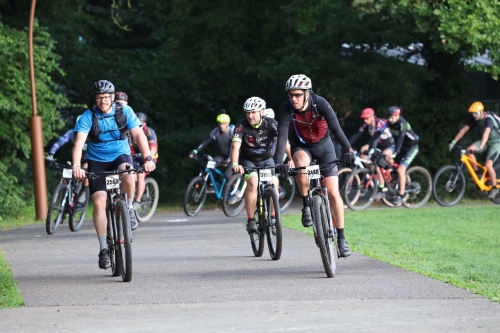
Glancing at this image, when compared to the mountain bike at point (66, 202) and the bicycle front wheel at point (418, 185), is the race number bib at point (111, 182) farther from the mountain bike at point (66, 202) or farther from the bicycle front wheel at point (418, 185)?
the bicycle front wheel at point (418, 185)

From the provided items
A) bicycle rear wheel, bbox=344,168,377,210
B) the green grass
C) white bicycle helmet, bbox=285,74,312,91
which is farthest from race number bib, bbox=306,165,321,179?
bicycle rear wheel, bbox=344,168,377,210

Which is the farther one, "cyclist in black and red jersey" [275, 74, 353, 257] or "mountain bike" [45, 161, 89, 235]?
"mountain bike" [45, 161, 89, 235]

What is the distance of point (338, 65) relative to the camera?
24516 millimetres

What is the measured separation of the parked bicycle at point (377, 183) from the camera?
21516 mm

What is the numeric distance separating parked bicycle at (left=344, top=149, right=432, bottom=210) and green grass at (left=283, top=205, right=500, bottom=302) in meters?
0.37

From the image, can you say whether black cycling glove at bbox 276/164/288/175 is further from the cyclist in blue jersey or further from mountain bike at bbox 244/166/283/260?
the cyclist in blue jersey


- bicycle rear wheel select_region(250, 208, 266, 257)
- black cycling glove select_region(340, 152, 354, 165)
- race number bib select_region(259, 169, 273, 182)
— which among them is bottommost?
bicycle rear wheel select_region(250, 208, 266, 257)

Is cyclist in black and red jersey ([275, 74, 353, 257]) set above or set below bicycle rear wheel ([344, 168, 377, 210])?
above

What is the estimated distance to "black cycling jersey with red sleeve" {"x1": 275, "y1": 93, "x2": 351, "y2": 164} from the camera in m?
11.2

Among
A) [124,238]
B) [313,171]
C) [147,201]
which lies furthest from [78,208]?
[313,171]

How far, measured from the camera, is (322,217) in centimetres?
1093

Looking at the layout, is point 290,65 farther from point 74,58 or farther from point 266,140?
point 266,140

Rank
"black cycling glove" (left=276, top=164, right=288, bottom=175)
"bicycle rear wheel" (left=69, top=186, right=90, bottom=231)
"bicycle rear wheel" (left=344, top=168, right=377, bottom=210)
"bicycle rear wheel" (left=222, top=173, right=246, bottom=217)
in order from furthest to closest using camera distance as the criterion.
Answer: "bicycle rear wheel" (left=344, top=168, right=377, bottom=210) < "bicycle rear wheel" (left=222, top=173, right=246, bottom=217) < "bicycle rear wheel" (left=69, top=186, right=90, bottom=231) < "black cycling glove" (left=276, top=164, right=288, bottom=175)

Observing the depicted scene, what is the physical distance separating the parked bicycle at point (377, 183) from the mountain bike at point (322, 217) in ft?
32.8
